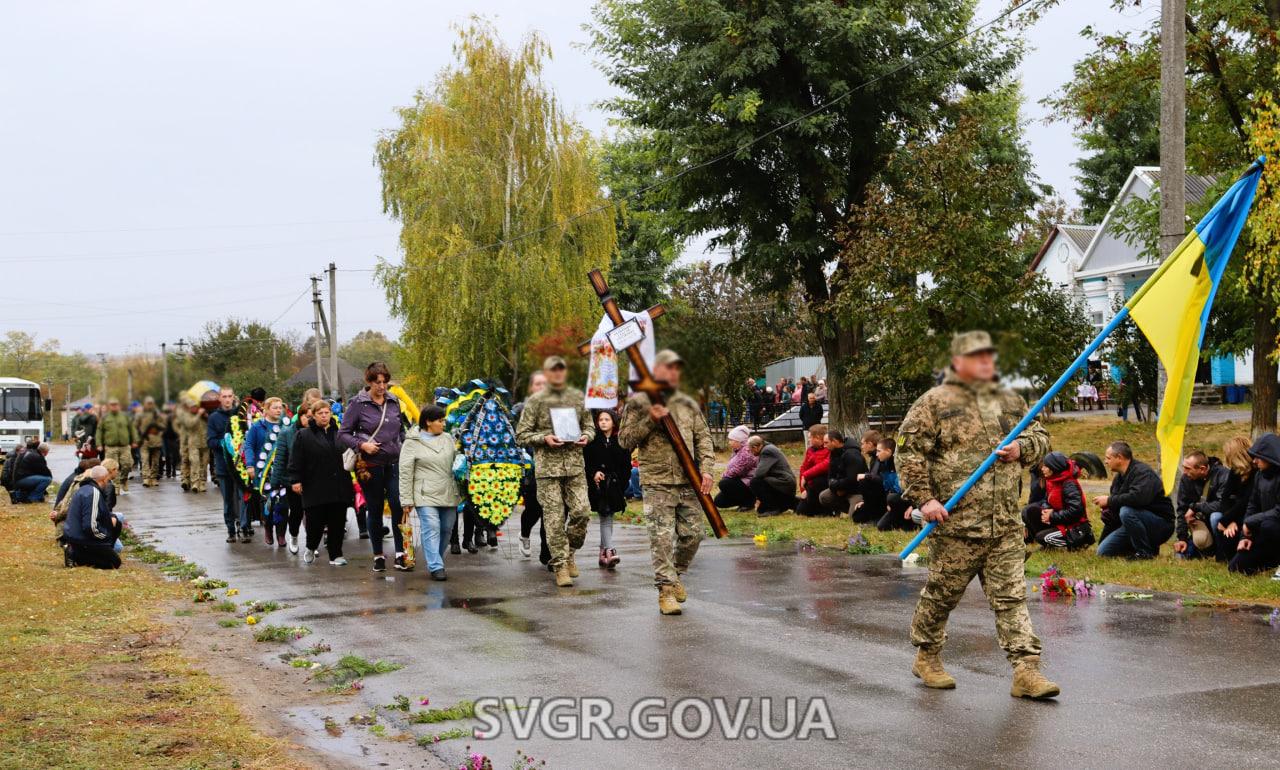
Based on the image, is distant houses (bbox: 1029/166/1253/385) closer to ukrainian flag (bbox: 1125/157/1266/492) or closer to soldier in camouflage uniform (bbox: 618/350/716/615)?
soldier in camouflage uniform (bbox: 618/350/716/615)

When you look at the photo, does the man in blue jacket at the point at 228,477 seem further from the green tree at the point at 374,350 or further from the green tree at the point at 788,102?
the green tree at the point at 788,102

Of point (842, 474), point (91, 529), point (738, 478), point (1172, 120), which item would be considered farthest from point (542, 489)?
point (1172, 120)

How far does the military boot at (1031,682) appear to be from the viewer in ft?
22.7

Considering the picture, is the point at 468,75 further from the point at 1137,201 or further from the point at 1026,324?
the point at 1137,201

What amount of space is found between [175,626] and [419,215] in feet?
17.3

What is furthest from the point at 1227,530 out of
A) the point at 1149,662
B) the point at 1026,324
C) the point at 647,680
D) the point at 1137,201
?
the point at 1137,201

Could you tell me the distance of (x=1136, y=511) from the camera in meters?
12.5

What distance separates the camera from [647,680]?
777cm

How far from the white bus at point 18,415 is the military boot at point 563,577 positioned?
2240cm

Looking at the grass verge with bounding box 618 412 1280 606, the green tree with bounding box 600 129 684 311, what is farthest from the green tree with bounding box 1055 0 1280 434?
the green tree with bounding box 600 129 684 311

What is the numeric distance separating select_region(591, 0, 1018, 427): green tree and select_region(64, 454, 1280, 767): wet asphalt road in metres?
17.2

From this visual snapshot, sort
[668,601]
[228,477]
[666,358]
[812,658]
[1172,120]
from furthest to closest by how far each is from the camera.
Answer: [228,477]
[1172,120]
[668,601]
[812,658]
[666,358]

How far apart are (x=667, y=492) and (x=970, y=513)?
3310 millimetres

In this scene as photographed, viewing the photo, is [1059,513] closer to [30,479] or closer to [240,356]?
[240,356]
